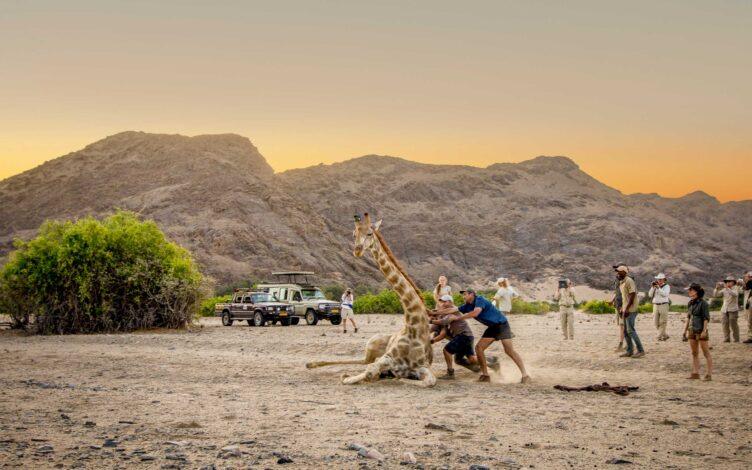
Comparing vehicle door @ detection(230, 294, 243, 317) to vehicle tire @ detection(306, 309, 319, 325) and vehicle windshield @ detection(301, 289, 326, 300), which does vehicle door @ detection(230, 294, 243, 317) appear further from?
vehicle tire @ detection(306, 309, 319, 325)

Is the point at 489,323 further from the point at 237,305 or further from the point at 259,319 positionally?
the point at 237,305

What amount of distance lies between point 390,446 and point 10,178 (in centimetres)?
12828

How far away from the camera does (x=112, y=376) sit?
564 inches

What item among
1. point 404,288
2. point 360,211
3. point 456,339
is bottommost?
point 456,339

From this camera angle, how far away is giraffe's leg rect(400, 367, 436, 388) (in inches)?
491

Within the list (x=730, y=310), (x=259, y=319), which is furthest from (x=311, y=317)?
(x=730, y=310)

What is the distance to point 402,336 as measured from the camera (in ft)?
43.1

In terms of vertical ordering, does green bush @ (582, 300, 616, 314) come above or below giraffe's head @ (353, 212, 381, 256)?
below

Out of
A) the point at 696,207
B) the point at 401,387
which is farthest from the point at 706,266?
the point at 401,387

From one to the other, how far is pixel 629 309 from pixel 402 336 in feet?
19.6

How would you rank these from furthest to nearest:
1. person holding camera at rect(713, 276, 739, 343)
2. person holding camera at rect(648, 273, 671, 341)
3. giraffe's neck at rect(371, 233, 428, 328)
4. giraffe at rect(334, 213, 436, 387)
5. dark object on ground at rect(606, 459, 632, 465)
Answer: person holding camera at rect(648, 273, 671, 341) → person holding camera at rect(713, 276, 739, 343) → giraffe's neck at rect(371, 233, 428, 328) → giraffe at rect(334, 213, 436, 387) → dark object on ground at rect(606, 459, 632, 465)

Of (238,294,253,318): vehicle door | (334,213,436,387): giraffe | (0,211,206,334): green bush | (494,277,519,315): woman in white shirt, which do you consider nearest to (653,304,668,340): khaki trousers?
(494,277,519,315): woman in white shirt

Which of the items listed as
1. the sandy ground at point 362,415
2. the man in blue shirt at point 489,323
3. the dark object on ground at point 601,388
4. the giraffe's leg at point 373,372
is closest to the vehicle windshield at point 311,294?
the sandy ground at point 362,415

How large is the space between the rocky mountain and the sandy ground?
210 ft
